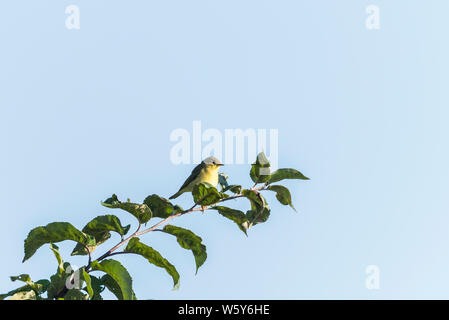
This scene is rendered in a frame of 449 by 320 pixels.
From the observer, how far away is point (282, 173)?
465cm

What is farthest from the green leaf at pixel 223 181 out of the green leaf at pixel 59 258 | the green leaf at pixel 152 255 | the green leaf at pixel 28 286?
the green leaf at pixel 28 286

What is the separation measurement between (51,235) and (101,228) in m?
0.32

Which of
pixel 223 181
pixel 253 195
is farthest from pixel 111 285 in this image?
pixel 223 181

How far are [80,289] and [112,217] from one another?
0.49 metres

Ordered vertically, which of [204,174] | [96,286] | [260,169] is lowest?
[96,286]

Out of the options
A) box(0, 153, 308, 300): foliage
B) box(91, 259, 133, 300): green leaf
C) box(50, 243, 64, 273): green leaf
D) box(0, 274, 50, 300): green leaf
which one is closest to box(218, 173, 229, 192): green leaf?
box(0, 153, 308, 300): foliage

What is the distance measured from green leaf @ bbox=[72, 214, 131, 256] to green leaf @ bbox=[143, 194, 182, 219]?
0.62ft

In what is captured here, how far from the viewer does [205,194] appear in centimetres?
457

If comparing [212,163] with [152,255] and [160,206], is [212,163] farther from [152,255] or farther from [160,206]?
[152,255]

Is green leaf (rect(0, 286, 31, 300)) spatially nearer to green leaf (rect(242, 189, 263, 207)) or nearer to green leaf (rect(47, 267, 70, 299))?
green leaf (rect(47, 267, 70, 299))

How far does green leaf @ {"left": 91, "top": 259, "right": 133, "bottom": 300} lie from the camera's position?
13.8ft
